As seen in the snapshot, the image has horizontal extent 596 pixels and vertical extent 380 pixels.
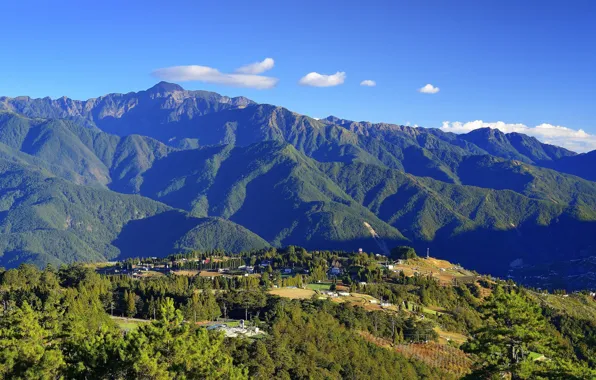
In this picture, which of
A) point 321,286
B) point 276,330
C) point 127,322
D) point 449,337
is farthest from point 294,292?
point 276,330

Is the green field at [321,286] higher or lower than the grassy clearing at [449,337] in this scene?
higher

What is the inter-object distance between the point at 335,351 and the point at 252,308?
35364mm

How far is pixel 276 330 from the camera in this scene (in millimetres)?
97000

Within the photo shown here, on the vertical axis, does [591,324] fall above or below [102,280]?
below

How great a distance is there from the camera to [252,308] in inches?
4919

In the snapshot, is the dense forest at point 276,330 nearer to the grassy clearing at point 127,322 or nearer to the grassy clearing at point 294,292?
the grassy clearing at point 127,322

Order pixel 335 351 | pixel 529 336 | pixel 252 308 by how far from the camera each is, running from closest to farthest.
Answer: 1. pixel 529 336
2. pixel 335 351
3. pixel 252 308

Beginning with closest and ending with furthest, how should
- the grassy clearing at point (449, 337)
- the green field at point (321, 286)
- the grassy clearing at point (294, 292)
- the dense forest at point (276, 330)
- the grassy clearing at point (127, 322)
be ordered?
the dense forest at point (276, 330) → the grassy clearing at point (127, 322) → the grassy clearing at point (449, 337) → the grassy clearing at point (294, 292) → the green field at point (321, 286)

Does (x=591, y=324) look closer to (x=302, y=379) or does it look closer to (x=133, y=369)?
(x=302, y=379)

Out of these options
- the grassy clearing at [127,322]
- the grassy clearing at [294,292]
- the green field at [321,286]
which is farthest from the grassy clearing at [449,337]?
the grassy clearing at [127,322]

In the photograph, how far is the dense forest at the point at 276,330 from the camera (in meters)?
45.9

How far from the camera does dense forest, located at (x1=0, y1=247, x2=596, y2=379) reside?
4594cm

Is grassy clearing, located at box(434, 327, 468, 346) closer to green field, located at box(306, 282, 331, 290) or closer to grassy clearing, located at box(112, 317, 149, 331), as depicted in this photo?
green field, located at box(306, 282, 331, 290)

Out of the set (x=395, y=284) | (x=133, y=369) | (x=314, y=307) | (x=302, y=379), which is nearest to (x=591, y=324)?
(x=395, y=284)
